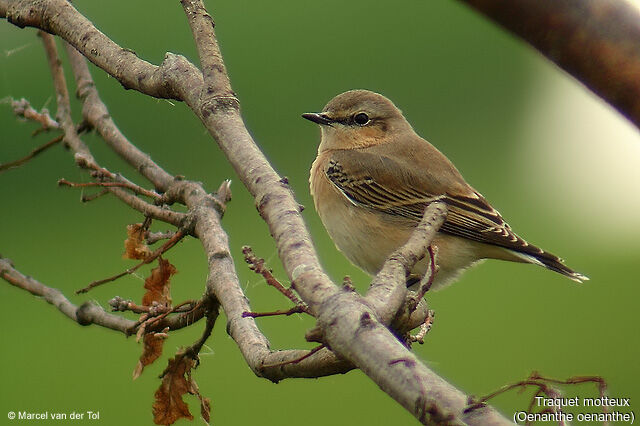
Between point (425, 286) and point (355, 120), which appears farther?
point (355, 120)

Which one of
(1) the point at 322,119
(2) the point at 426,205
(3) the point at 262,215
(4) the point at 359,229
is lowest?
(3) the point at 262,215

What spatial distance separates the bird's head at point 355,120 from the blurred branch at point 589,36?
3.94 m

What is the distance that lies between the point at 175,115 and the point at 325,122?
10.1 ft

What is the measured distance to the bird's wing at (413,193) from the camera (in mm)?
4258

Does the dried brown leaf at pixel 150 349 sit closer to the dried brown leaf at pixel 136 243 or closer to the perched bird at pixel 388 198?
the dried brown leaf at pixel 136 243

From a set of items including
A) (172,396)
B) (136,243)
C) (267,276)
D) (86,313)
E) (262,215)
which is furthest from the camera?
(136,243)

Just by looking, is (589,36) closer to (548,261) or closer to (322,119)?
(548,261)

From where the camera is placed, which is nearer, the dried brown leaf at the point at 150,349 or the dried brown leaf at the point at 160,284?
the dried brown leaf at the point at 150,349

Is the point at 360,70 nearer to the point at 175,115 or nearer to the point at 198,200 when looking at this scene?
the point at 175,115

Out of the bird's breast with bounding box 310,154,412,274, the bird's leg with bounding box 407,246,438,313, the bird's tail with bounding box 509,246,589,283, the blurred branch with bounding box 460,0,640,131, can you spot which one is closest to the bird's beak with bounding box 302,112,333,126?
the bird's breast with bounding box 310,154,412,274

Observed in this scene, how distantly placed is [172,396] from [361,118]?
2.71 m

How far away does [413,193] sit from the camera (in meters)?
4.48

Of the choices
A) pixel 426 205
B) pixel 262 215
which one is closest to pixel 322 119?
pixel 426 205

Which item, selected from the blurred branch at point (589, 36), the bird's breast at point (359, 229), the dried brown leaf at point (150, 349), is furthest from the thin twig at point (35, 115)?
the blurred branch at point (589, 36)
